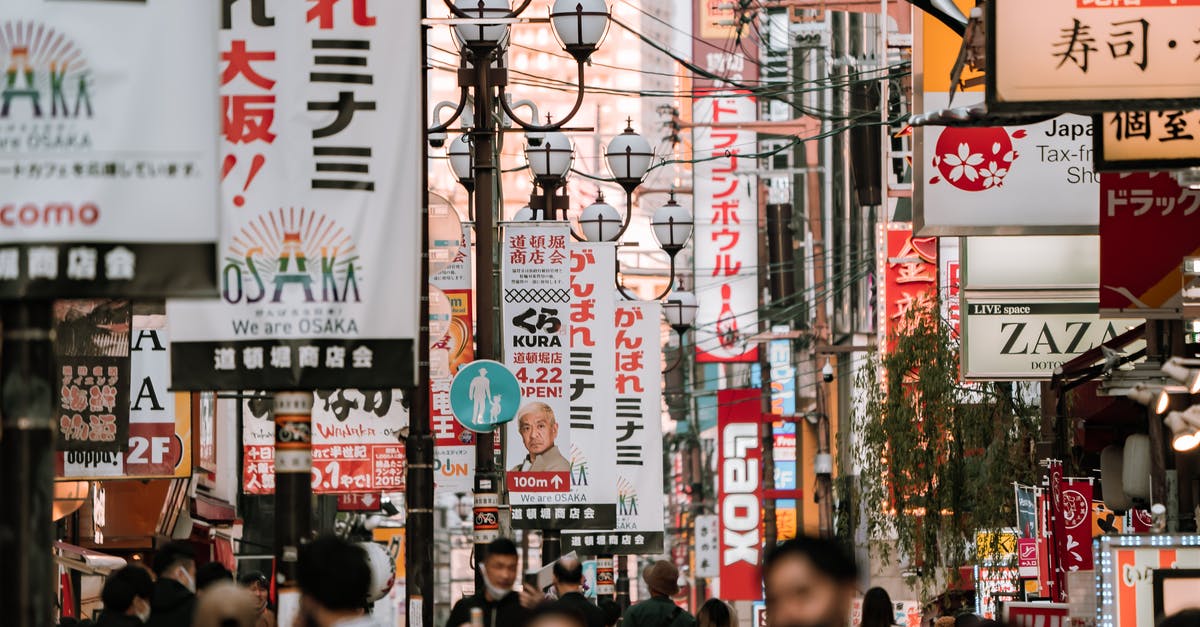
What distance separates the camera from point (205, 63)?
A: 7.07 metres

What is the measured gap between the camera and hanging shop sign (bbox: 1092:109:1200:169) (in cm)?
1208

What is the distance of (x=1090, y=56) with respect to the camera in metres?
10.5

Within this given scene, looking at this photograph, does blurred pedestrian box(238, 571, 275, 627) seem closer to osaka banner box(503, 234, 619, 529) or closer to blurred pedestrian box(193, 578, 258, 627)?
osaka banner box(503, 234, 619, 529)

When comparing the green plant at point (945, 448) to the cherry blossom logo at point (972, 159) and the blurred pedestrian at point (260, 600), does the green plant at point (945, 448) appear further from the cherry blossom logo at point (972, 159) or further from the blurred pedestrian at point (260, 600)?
the blurred pedestrian at point (260, 600)

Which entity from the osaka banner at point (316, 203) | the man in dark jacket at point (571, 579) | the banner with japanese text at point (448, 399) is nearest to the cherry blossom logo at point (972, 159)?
the man in dark jacket at point (571, 579)

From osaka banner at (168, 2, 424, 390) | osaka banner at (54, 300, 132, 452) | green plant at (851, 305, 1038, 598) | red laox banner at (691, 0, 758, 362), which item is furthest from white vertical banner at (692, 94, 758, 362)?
osaka banner at (168, 2, 424, 390)

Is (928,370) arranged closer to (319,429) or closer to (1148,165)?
(319,429)

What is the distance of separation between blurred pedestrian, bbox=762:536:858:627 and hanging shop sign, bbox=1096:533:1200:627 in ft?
25.1

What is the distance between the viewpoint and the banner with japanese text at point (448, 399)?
72.5 feet

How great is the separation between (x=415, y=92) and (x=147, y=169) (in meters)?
3.35

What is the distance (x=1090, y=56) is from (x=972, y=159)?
20.5 feet

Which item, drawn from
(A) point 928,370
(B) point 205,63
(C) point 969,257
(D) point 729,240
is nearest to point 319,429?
(C) point 969,257

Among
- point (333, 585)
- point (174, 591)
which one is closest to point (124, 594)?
point (174, 591)

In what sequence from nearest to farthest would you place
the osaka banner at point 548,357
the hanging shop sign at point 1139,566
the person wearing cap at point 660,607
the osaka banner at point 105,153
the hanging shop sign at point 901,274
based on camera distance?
the osaka banner at point 105,153 < the hanging shop sign at point 1139,566 < the person wearing cap at point 660,607 < the osaka banner at point 548,357 < the hanging shop sign at point 901,274
